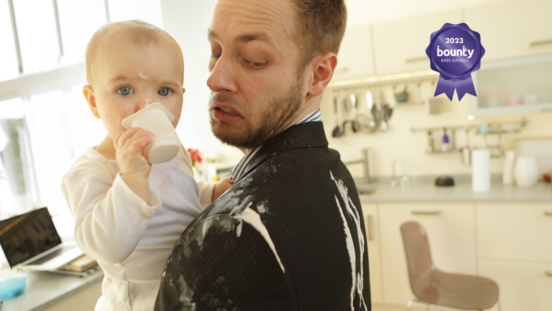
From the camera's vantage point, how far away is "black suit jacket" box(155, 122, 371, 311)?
0.45 meters

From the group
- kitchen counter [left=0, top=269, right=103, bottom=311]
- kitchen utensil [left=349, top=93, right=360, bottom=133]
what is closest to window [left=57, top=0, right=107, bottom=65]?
kitchen counter [left=0, top=269, right=103, bottom=311]

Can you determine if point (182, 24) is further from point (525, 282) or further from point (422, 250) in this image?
point (525, 282)

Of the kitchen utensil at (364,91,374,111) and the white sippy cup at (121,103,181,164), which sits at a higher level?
the kitchen utensil at (364,91,374,111)

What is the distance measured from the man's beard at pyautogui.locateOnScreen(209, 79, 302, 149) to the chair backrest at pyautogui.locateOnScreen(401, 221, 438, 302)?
→ 5.83 feet

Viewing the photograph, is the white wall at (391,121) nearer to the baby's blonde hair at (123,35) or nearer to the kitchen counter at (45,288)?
the kitchen counter at (45,288)

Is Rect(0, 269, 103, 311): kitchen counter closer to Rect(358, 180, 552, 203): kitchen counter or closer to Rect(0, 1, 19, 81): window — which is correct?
Rect(0, 1, 19, 81): window

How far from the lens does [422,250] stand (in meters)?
2.21

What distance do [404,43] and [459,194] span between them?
1255mm

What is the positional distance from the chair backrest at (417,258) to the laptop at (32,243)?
6.22ft

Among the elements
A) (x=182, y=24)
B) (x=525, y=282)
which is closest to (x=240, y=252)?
(x=182, y=24)

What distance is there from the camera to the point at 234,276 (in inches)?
17.8

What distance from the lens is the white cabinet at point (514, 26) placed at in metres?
2.36

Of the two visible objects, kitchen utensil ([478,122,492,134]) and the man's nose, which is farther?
kitchen utensil ([478,122,492,134])

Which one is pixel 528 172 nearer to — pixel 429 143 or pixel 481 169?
pixel 481 169
